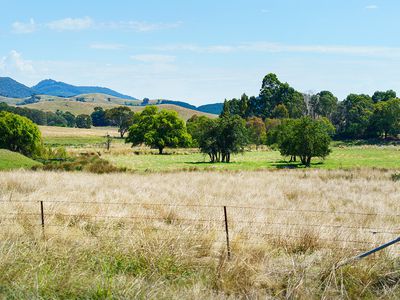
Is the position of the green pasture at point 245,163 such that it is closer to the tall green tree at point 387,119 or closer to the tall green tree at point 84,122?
the tall green tree at point 387,119

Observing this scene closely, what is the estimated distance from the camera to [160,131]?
76625mm

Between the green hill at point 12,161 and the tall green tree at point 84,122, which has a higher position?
the tall green tree at point 84,122

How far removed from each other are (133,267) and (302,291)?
2602 mm

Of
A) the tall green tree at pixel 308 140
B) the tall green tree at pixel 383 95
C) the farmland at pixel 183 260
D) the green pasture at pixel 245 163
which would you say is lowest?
the green pasture at pixel 245 163

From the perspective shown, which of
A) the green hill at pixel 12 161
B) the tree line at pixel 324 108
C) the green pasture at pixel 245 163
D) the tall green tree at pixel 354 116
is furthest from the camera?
the tall green tree at pixel 354 116

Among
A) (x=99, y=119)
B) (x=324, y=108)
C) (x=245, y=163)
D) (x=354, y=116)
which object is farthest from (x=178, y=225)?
(x=99, y=119)

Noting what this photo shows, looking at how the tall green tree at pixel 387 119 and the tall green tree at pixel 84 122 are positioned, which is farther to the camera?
the tall green tree at pixel 84 122

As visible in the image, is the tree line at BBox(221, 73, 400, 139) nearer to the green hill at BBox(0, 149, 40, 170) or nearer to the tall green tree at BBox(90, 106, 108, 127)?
the tall green tree at BBox(90, 106, 108, 127)

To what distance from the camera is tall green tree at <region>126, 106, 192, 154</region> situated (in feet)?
245

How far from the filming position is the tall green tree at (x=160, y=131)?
74.8 m

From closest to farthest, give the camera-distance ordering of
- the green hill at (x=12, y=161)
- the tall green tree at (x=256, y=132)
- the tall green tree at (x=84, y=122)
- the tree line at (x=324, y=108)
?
1. the green hill at (x=12, y=161)
2. the tall green tree at (x=256, y=132)
3. the tree line at (x=324, y=108)
4. the tall green tree at (x=84, y=122)

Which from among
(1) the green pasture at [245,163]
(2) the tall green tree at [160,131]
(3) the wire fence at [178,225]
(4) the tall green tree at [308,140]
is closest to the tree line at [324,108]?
(2) the tall green tree at [160,131]

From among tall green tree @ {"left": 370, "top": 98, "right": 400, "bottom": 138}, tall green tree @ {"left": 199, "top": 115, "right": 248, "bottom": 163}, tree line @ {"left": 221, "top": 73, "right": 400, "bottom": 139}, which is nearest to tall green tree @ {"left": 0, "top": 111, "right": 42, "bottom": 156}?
tall green tree @ {"left": 199, "top": 115, "right": 248, "bottom": 163}

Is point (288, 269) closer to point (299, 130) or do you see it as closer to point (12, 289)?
point (12, 289)
